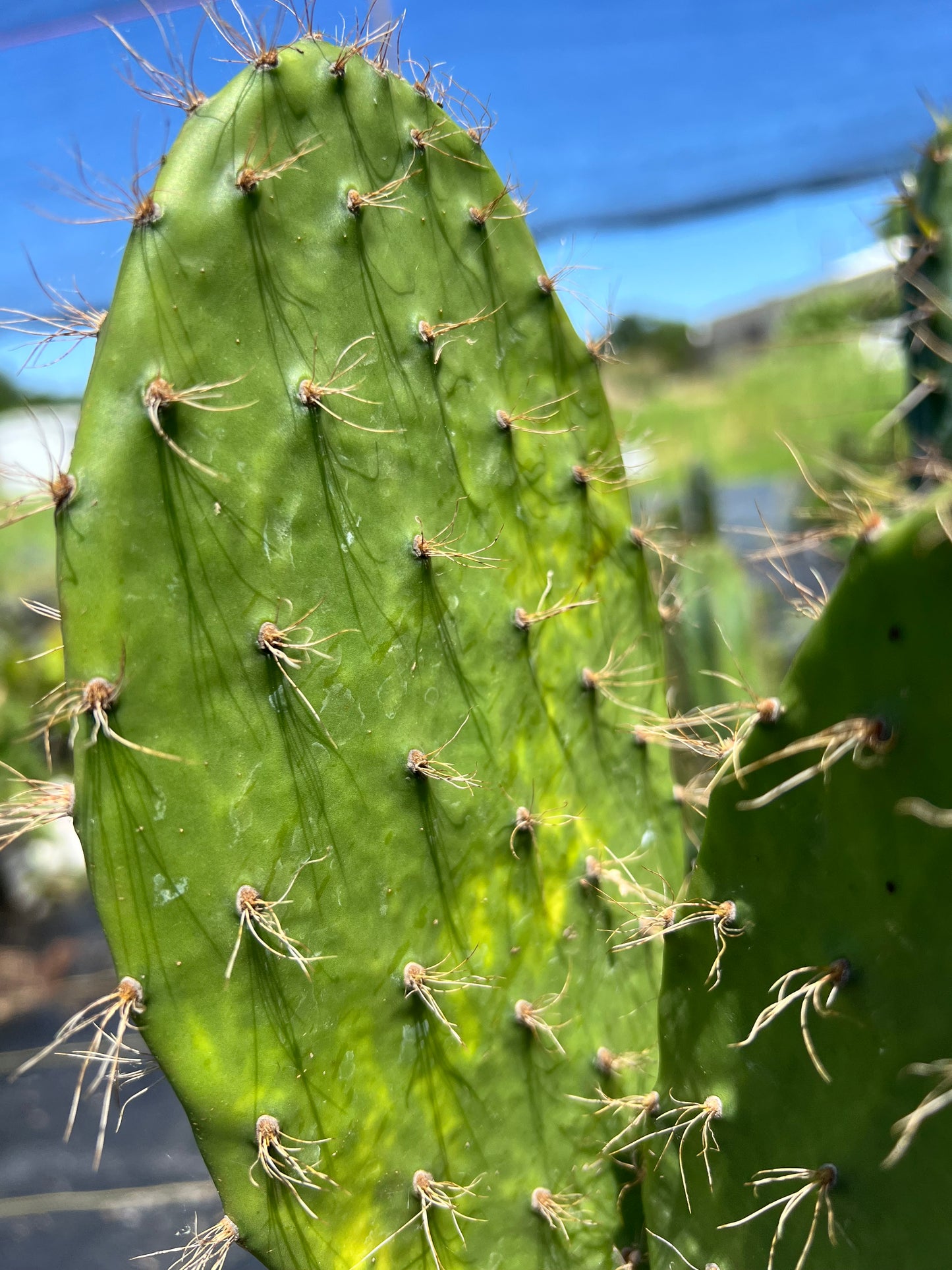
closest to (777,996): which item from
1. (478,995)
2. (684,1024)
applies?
(684,1024)

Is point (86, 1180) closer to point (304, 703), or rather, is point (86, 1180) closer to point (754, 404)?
point (304, 703)

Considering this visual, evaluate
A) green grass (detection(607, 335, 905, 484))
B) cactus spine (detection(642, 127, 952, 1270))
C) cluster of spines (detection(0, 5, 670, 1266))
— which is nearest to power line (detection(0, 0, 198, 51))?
cluster of spines (detection(0, 5, 670, 1266))

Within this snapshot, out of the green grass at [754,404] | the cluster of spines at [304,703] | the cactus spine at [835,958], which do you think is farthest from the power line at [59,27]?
the green grass at [754,404]

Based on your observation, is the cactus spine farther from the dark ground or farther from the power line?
the power line

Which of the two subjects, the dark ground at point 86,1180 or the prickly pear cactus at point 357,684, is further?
the dark ground at point 86,1180

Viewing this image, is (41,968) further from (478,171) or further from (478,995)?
(478,171)

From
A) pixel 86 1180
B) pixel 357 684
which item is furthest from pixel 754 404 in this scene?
pixel 357 684

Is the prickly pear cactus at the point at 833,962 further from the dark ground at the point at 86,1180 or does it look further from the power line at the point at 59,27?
the power line at the point at 59,27
